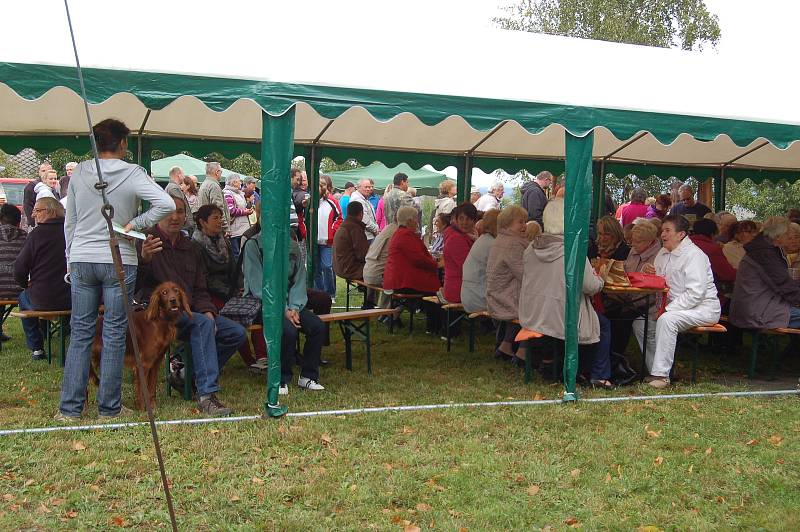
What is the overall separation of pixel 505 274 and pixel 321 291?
1.59 m

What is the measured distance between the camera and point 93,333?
16.8ft

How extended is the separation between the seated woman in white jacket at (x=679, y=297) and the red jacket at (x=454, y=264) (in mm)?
1980

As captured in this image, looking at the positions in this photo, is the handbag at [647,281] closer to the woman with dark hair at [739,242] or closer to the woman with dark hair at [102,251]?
the woman with dark hair at [739,242]

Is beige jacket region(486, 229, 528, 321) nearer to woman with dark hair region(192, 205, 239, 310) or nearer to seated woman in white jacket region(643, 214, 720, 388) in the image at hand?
seated woman in white jacket region(643, 214, 720, 388)

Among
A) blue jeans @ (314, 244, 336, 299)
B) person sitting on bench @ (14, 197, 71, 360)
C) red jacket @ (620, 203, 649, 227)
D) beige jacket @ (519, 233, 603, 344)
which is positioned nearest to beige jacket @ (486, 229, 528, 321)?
beige jacket @ (519, 233, 603, 344)

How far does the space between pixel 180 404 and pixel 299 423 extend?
1006 millimetres

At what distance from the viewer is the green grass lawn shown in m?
3.87

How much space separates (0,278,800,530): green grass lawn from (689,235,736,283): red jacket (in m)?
1.82

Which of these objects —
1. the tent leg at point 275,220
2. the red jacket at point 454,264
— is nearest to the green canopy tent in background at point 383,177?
the red jacket at point 454,264

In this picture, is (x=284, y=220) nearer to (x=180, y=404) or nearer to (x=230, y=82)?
(x=230, y=82)

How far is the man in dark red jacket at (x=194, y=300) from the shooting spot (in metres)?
5.56

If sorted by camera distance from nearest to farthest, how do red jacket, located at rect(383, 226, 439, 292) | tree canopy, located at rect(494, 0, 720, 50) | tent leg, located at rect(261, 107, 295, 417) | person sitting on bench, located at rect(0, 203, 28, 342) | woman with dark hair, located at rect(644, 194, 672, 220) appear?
tent leg, located at rect(261, 107, 295, 417), person sitting on bench, located at rect(0, 203, 28, 342), red jacket, located at rect(383, 226, 439, 292), woman with dark hair, located at rect(644, 194, 672, 220), tree canopy, located at rect(494, 0, 720, 50)

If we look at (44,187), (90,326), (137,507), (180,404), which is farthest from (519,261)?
(44,187)

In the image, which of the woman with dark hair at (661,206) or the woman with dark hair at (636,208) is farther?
the woman with dark hair at (636,208)
